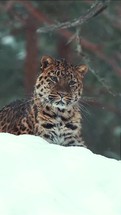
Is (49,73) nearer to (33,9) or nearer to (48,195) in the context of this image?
(48,195)

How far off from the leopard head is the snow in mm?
1815

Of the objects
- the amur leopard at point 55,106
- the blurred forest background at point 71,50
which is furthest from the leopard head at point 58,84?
the blurred forest background at point 71,50

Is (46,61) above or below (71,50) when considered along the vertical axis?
below

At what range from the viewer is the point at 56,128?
9031 mm

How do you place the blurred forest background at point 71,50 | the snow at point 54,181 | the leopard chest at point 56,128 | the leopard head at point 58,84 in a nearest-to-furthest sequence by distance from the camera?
the snow at point 54,181, the leopard head at point 58,84, the leopard chest at point 56,128, the blurred forest background at point 71,50

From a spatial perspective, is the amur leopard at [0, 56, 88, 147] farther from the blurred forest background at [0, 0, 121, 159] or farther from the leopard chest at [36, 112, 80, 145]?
the blurred forest background at [0, 0, 121, 159]

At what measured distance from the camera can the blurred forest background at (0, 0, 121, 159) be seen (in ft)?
71.6

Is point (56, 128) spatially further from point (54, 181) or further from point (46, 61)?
point (54, 181)

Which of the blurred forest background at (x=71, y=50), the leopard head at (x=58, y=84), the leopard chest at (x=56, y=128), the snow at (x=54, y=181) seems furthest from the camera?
the blurred forest background at (x=71, y=50)

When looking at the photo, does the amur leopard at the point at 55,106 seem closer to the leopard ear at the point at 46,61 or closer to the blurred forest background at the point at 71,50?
the leopard ear at the point at 46,61

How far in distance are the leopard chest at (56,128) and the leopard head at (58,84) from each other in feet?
0.70

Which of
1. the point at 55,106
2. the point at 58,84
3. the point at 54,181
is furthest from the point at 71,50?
the point at 54,181

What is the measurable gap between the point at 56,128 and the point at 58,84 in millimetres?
488

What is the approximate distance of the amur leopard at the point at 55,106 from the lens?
886cm
